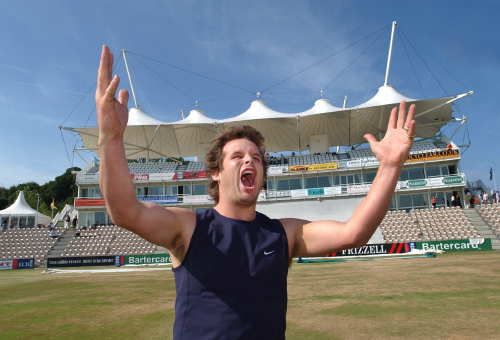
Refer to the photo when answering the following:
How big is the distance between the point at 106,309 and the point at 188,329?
8.74 metres

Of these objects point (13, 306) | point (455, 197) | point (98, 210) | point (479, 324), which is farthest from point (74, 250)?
point (455, 197)

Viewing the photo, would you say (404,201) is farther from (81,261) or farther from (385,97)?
(81,261)

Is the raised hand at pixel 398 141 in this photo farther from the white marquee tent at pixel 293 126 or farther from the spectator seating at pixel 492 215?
the white marquee tent at pixel 293 126

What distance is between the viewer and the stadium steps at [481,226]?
3167 centimetres

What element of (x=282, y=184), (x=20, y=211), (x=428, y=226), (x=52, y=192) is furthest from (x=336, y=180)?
(x=52, y=192)

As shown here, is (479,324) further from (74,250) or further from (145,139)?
(145,139)

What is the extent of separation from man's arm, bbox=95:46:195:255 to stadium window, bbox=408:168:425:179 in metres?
51.9

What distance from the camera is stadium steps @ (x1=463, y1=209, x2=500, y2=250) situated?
31672mm

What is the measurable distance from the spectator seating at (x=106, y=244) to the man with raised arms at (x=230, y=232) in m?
39.5

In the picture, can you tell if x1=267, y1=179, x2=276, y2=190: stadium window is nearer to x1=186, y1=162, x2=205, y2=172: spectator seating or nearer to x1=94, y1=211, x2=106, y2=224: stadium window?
x1=186, y1=162, x2=205, y2=172: spectator seating

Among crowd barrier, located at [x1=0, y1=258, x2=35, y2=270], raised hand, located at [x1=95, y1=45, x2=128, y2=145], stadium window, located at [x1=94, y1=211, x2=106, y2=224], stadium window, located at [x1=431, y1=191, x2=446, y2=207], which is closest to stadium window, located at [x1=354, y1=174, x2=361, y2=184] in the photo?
stadium window, located at [x1=431, y1=191, x2=446, y2=207]

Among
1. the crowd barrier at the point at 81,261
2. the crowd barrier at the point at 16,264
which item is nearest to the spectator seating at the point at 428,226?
the crowd barrier at the point at 81,261

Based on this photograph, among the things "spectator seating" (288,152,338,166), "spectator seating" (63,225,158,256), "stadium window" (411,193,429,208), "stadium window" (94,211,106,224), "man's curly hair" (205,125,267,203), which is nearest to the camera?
"man's curly hair" (205,125,267,203)

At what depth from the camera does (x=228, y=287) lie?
229cm
